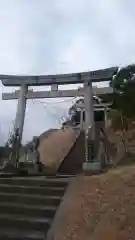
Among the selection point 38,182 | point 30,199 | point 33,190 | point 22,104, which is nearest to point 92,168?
point 38,182

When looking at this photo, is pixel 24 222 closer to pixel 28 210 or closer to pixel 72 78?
pixel 28 210

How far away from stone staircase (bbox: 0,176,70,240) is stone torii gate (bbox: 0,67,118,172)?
1109 cm

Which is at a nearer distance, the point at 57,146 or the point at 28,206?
the point at 28,206

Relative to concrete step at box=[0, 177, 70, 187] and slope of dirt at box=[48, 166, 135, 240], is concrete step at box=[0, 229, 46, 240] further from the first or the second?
concrete step at box=[0, 177, 70, 187]

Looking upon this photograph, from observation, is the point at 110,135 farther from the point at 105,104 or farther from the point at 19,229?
the point at 19,229

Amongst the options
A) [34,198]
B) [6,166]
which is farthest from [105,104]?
[34,198]

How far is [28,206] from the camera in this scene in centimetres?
578

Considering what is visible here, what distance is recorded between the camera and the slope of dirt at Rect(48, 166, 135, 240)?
4.28m

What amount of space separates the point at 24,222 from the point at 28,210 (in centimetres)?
35

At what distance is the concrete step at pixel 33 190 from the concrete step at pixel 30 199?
0.58 ft

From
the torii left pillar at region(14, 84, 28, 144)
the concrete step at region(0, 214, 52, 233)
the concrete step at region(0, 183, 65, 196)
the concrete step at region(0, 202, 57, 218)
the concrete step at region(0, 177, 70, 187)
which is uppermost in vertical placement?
the torii left pillar at region(14, 84, 28, 144)

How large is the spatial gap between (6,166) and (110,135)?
599 inches

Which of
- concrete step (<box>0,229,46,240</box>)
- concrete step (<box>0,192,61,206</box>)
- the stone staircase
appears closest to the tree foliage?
the stone staircase

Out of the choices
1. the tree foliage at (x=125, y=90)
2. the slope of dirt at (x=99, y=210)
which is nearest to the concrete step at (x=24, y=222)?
the slope of dirt at (x=99, y=210)
